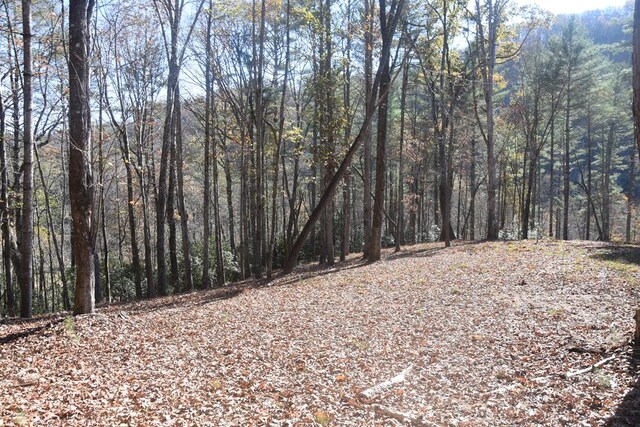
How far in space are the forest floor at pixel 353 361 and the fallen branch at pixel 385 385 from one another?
0.15 feet

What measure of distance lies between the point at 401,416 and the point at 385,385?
70 cm

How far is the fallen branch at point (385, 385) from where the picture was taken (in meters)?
4.66

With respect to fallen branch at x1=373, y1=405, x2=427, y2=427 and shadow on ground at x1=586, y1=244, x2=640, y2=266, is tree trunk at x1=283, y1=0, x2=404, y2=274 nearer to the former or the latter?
shadow on ground at x1=586, y1=244, x2=640, y2=266

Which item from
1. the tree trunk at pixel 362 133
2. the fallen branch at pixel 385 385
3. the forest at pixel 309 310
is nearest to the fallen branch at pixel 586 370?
the forest at pixel 309 310

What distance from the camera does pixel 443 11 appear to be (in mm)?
17969

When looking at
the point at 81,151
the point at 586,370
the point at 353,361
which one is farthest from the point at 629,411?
the point at 81,151

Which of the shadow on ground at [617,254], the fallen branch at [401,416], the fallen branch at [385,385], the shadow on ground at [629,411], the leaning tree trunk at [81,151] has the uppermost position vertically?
the leaning tree trunk at [81,151]

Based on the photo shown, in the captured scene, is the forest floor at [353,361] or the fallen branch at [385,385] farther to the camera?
the fallen branch at [385,385]

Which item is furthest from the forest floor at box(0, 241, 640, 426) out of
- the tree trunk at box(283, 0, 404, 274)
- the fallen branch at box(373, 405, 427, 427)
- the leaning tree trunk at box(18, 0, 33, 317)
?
the tree trunk at box(283, 0, 404, 274)

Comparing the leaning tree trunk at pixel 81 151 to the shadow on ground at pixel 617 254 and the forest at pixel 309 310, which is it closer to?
the forest at pixel 309 310

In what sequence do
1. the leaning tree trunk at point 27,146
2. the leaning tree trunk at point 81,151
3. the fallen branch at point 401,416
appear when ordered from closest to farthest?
the fallen branch at point 401,416 < the leaning tree trunk at point 81,151 < the leaning tree trunk at point 27,146

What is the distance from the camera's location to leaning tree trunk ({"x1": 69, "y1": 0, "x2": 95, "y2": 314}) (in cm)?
698

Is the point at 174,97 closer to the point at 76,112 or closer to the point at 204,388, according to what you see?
the point at 76,112

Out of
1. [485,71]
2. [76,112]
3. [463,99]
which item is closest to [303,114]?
[485,71]
